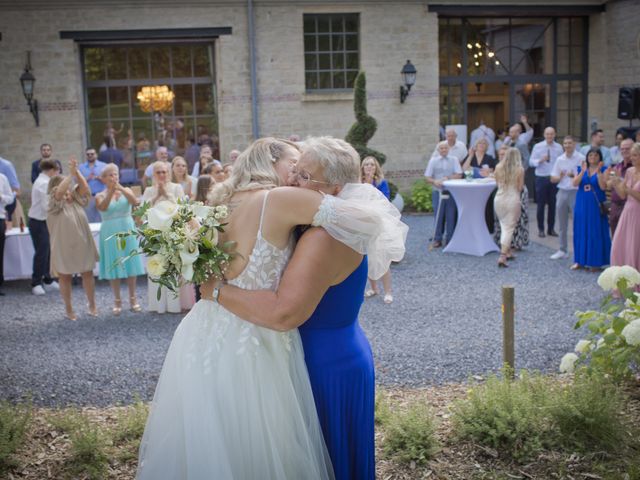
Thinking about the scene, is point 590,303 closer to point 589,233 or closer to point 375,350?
point 589,233

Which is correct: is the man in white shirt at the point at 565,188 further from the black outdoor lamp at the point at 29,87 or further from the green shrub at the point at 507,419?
the black outdoor lamp at the point at 29,87

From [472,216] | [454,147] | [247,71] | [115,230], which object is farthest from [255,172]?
[247,71]

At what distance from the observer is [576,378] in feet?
14.2

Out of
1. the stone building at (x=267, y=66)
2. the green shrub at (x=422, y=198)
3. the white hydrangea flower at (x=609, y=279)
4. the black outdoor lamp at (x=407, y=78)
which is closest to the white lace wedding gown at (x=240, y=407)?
the white hydrangea flower at (x=609, y=279)

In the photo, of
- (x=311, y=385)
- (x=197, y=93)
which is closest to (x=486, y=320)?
(x=311, y=385)

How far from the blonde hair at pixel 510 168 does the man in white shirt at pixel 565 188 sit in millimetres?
891

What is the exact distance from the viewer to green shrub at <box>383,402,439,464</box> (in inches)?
154

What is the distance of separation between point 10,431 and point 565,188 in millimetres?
9002

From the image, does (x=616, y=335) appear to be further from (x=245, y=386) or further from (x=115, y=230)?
(x=115, y=230)

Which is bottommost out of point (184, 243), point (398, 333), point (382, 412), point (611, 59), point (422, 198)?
point (398, 333)

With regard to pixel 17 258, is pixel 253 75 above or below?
above

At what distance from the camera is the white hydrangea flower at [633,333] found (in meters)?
3.97

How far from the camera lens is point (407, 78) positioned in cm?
1652

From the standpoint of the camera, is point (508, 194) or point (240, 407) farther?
point (508, 194)
